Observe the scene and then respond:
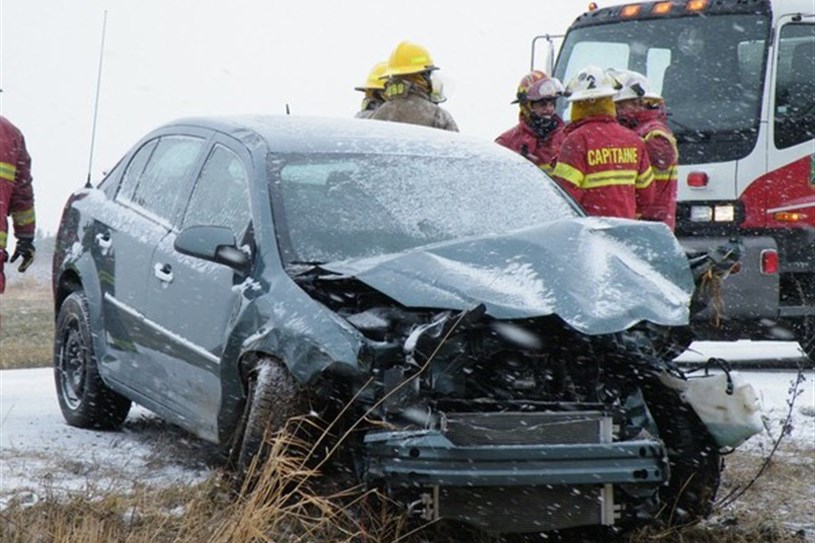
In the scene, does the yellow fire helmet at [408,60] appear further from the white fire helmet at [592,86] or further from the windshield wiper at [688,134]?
the windshield wiper at [688,134]

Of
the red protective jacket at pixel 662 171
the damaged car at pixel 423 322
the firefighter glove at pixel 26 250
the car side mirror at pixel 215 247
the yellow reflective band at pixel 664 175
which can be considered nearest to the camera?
the damaged car at pixel 423 322

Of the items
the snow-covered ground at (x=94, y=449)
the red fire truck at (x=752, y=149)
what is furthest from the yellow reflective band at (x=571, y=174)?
the red fire truck at (x=752, y=149)

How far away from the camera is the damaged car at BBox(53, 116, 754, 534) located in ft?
16.9

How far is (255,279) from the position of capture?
604cm

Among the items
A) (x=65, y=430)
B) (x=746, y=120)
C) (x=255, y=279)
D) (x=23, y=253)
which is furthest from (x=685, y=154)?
(x=255, y=279)

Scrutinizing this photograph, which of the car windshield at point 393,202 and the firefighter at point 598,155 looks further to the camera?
the firefighter at point 598,155

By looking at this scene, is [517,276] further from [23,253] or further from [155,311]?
[23,253]

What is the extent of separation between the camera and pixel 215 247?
6.06 metres

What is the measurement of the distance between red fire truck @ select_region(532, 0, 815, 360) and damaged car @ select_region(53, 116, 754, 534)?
467 centimetres

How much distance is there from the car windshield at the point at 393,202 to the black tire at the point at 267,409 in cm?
58

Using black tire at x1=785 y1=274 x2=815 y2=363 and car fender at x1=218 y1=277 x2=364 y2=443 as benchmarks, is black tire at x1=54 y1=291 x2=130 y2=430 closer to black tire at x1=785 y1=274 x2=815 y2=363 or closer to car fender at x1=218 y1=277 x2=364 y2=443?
car fender at x1=218 y1=277 x2=364 y2=443

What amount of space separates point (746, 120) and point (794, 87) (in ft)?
1.32

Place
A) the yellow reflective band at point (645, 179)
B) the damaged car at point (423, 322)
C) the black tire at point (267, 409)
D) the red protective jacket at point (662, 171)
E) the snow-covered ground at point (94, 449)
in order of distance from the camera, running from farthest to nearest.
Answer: the red protective jacket at point (662, 171) < the yellow reflective band at point (645, 179) < the snow-covered ground at point (94, 449) < the black tire at point (267, 409) < the damaged car at point (423, 322)

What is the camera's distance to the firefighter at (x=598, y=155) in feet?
28.7
